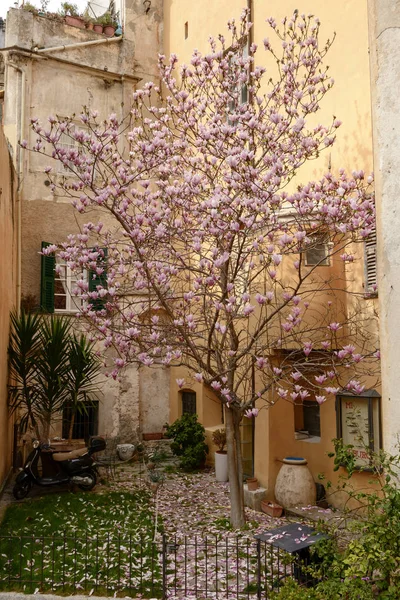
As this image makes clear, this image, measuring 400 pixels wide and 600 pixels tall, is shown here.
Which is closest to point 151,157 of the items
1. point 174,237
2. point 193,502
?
point 174,237

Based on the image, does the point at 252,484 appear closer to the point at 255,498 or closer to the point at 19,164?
the point at 255,498

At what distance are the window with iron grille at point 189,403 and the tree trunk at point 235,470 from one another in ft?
19.4

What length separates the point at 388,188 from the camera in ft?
17.3

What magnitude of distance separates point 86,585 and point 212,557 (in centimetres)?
192

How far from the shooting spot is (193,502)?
412 inches

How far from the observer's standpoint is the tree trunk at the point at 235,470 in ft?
29.0

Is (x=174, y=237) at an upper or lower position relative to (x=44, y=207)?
lower

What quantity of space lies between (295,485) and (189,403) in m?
5.85

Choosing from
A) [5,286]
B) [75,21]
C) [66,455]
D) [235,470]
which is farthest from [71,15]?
[235,470]

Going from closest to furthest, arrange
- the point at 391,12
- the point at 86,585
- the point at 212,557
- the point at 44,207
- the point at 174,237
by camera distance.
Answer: the point at 391,12 → the point at 86,585 → the point at 212,557 → the point at 174,237 → the point at 44,207

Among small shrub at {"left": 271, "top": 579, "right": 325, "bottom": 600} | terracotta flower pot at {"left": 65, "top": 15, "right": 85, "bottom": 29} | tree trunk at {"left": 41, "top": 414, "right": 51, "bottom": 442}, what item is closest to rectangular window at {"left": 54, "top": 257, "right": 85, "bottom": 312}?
tree trunk at {"left": 41, "top": 414, "right": 51, "bottom": 442}

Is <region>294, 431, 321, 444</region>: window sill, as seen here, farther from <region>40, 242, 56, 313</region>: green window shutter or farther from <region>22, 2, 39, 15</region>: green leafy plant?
<region>22, 2, 39, 15</region>: green leafy plant

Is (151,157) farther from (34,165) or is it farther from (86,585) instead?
(86,585)

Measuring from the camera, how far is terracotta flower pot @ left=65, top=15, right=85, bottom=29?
49.7 ft
